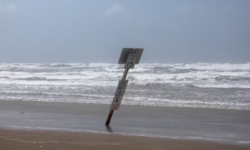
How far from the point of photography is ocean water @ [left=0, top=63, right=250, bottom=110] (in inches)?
626

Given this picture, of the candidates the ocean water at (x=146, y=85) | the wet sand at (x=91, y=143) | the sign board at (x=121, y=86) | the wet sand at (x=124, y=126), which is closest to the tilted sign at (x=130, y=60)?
the sign board at (x=121, y=86)

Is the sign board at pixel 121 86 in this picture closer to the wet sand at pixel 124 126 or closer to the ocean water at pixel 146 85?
the wet sand at pixel 124 126

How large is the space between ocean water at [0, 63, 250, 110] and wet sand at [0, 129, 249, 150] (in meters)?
6.83

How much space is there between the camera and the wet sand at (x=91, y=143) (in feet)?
23.0

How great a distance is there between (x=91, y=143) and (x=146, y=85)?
45.3ft

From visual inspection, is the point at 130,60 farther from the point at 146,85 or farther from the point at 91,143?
the point at 146,85

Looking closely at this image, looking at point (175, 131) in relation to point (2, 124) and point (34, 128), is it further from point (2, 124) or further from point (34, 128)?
point (2, 124)

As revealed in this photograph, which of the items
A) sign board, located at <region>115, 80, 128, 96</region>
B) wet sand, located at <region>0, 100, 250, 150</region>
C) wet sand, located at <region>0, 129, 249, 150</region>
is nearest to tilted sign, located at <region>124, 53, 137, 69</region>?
sign board, located at <region>115, 80, 128, 96</region>

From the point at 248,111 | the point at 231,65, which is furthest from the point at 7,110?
the point at 231,65

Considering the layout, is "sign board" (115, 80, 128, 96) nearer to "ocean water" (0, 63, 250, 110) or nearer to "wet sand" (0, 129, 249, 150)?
"wet sand" (0, 129, 249, 150)

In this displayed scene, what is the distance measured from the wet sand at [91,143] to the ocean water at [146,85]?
22.4 ft

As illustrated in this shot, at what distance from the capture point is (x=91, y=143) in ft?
24.0

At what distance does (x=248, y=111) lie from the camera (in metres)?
12.9

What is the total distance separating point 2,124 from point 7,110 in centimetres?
328
